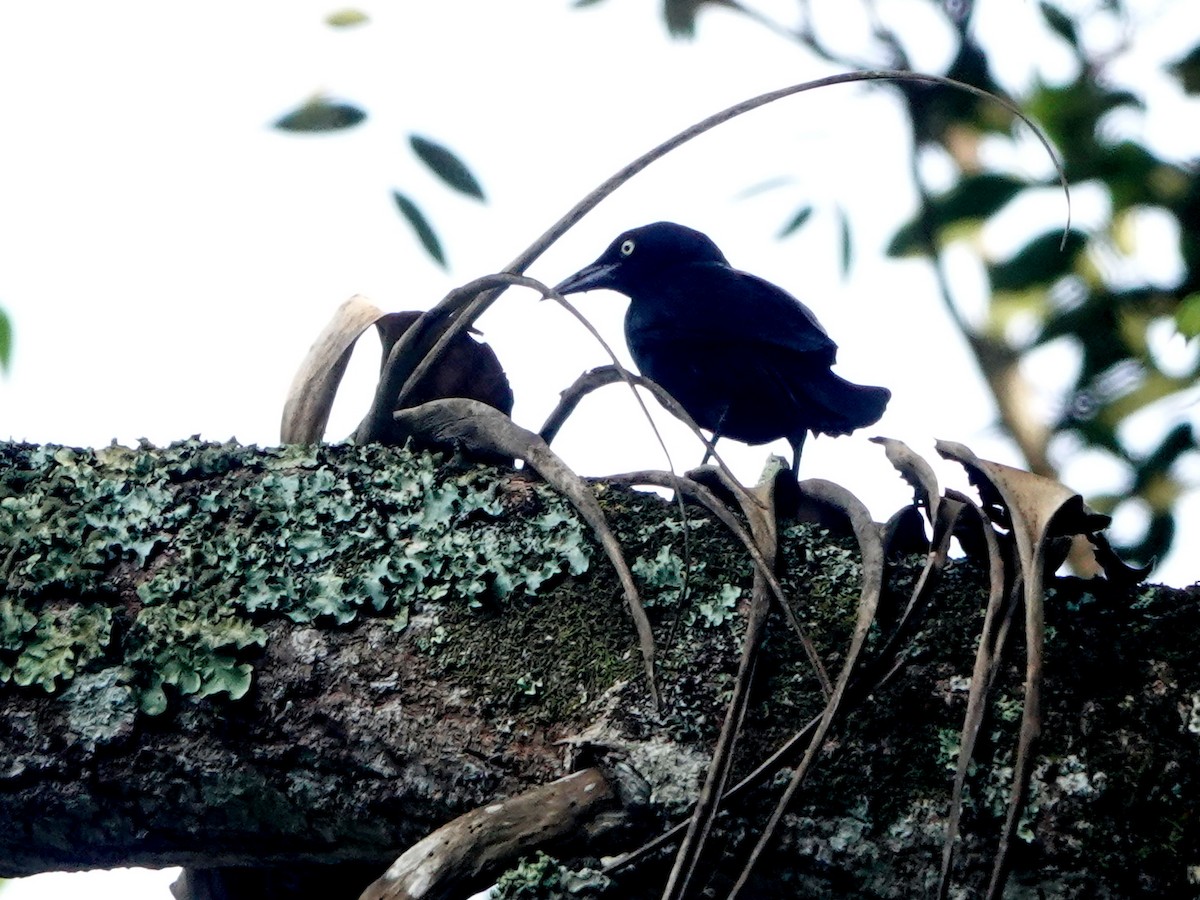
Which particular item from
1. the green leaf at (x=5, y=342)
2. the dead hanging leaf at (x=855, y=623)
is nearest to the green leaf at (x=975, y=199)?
the dead hanging leaf at (x=855, y=623)

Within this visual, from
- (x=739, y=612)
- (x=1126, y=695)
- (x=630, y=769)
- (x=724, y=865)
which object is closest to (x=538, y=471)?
(x=739, y=612)

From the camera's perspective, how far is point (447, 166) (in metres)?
3.08

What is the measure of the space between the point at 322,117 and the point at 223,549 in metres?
1.55

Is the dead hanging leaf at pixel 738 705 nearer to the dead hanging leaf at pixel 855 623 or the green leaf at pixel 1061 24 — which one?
the dead hanging leaf at pixel 855 623

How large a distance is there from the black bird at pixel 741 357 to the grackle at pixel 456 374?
158cm

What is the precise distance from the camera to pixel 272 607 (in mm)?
1706

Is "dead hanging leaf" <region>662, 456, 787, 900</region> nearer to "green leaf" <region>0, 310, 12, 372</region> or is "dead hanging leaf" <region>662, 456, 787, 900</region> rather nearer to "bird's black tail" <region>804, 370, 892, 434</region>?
"green leaf" <region>0, 310, 12, 372</region>

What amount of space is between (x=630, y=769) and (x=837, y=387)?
86.7 inches

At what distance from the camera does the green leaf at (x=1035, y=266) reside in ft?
9.50

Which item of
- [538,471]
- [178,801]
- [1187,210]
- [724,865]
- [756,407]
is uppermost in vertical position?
[1187,210]

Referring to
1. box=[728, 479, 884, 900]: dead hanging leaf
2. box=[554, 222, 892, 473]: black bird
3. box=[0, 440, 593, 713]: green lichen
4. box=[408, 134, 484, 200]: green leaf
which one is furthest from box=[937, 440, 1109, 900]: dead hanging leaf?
box=[554, 222, 892, 473]: black bird

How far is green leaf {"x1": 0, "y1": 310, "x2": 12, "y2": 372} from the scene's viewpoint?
253cm

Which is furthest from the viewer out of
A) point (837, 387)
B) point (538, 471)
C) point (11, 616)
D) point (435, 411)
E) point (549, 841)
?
point (837, 387)

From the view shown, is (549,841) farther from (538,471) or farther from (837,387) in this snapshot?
(837,387)
